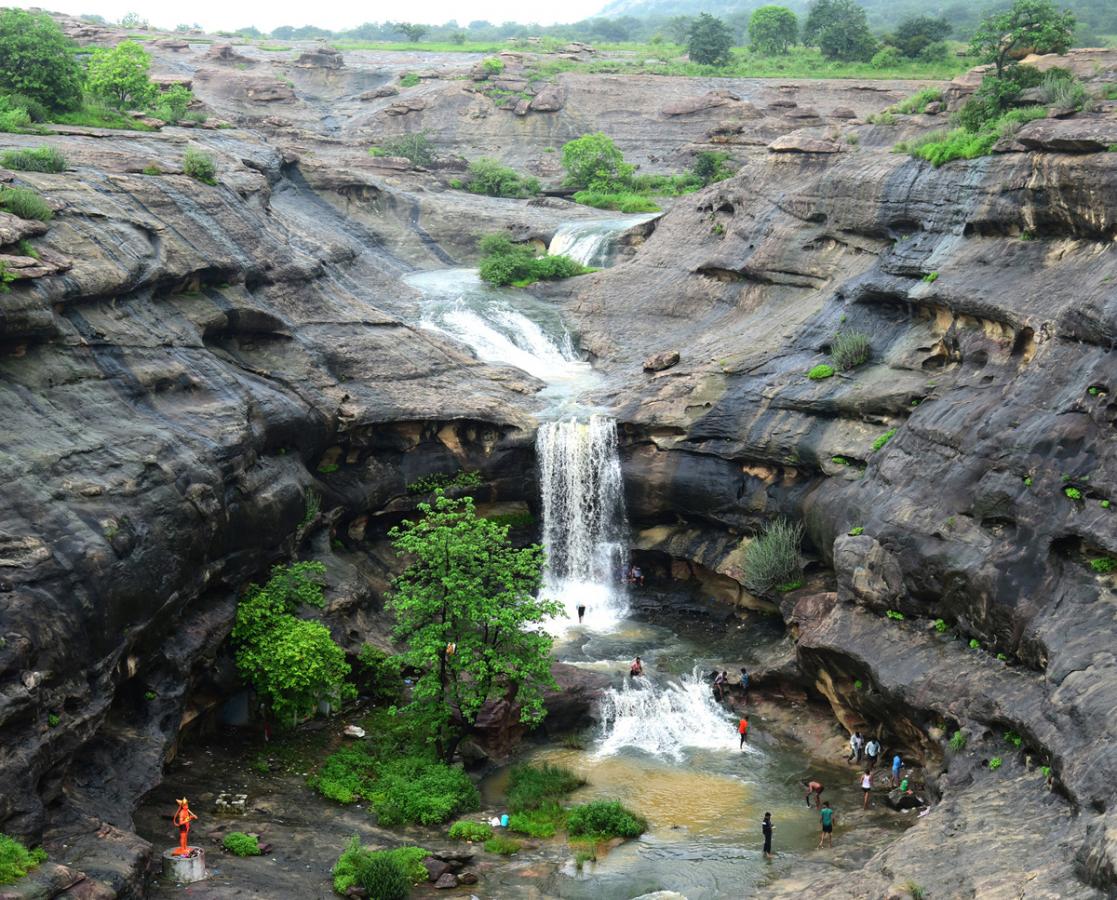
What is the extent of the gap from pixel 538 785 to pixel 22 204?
17.9 m

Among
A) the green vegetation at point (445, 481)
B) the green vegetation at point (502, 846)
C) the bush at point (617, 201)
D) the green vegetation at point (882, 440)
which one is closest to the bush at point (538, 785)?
the green vegetation at point (502, 846)

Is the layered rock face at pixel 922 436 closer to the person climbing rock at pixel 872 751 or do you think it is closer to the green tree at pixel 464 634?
the person climbing rock at pixel 872 751

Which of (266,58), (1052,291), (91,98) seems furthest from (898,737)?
(266,58)

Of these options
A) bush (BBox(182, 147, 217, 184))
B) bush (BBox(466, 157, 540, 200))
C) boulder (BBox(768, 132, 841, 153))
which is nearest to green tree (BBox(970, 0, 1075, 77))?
boulder (BBox(768, 132, 841, 153))

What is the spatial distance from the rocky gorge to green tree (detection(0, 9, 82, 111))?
3.11m

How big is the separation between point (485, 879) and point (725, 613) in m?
15.4

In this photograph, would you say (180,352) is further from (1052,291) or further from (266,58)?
(266,58)

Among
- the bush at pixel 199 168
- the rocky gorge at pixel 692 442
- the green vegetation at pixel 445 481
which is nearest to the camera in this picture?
the rocky gorge at pixel 692 442

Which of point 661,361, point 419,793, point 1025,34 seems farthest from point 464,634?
point 1025,34

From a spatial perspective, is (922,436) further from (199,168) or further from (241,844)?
(199,168)

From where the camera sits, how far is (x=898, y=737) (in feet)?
90.2

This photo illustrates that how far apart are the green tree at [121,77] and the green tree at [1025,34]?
1317 inches

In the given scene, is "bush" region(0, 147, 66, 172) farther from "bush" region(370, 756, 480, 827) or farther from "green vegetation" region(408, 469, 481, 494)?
"bush" region(370, 756, 480, 827)

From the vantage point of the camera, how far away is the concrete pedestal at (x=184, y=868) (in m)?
21.1
